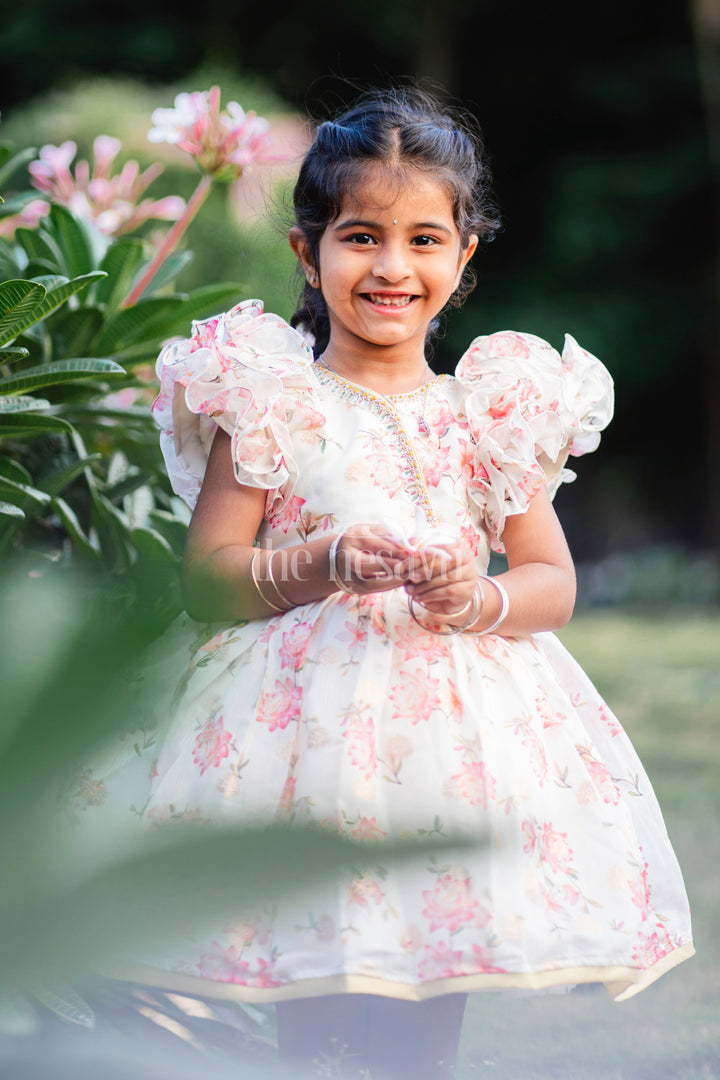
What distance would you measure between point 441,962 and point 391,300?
672 millimetres

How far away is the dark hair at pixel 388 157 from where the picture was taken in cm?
121

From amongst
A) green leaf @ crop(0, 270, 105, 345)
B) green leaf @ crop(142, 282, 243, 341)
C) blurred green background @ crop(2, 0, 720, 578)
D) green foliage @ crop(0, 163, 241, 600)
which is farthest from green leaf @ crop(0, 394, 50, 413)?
blurred green background @ crop(2, 0, 720, 578)

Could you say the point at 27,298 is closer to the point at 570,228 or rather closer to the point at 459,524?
the point at 459,524

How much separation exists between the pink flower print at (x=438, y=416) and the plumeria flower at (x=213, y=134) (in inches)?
24.4

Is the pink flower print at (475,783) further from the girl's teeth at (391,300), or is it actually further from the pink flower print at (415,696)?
the girl's teeth at (391,300)

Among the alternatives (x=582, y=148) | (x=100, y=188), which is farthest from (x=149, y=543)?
(x=582, y=148)

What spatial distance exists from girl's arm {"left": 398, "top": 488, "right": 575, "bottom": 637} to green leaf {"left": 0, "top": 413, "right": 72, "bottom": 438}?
0.52 m

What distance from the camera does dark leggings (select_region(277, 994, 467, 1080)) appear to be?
1.09m

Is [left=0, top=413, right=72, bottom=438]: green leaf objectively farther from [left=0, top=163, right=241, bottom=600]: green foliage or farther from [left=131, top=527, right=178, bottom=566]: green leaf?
[left=131, top=527, right=178, bottom=566]: green leaf

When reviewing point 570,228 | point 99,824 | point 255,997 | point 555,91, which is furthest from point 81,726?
point 555,91

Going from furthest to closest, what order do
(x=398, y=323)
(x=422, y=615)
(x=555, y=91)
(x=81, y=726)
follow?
(x=555, y=91), (x=398, y=323), (x=422, y=615), (x=81, y=726)

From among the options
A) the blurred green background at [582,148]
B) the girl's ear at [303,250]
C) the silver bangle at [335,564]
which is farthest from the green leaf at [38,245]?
the blurred green background at [582,148]

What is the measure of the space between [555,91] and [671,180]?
1378 millimetres

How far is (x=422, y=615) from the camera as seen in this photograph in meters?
1.09
